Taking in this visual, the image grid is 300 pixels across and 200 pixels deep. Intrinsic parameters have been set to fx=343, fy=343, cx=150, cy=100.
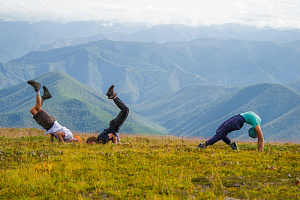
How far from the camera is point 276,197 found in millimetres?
8883

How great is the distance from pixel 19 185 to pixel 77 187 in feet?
5.93

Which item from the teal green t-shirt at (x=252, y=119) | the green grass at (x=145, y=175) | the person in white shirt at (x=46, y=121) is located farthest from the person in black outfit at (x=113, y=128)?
the teal green t-shirt at (x=252, y=119)

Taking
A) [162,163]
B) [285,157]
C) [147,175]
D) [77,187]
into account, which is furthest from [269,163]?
[77,187]

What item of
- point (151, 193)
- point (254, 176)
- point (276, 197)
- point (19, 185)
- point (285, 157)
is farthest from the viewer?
point (285, 157)

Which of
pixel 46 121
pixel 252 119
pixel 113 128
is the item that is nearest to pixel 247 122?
pixel 252 119

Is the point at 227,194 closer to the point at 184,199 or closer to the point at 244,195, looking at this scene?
the point at 244,195

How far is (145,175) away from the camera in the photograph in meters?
11.2

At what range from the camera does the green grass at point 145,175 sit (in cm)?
950

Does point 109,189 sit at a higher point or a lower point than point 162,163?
higher

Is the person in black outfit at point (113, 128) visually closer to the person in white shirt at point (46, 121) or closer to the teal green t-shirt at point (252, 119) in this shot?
the person in white shirt at point (46, 121)

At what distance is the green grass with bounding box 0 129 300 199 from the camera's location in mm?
9500

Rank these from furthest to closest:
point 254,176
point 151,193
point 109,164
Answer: point 109,164, point 254,176, point 151,193

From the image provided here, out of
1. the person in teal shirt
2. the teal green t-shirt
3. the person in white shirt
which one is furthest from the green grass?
the person in white shirt

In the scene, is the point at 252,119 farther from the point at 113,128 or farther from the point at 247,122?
the point at 113,128
